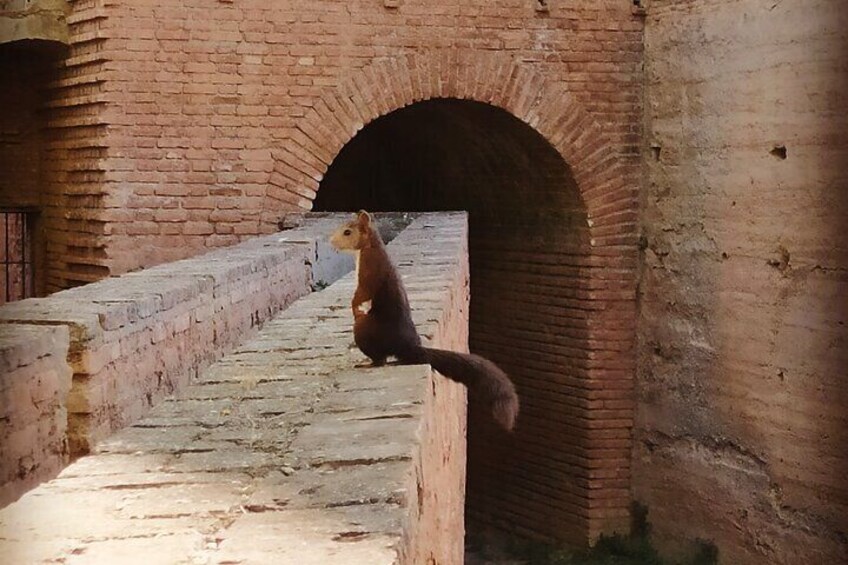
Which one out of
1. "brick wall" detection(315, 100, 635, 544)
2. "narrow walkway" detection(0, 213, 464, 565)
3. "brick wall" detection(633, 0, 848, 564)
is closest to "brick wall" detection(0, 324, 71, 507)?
"narrow walkway" detection(0, 213, 464, 565)

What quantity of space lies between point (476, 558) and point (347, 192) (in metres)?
4.93

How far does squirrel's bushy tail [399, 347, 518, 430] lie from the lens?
10.3ft

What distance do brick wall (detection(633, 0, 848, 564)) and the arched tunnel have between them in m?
0.58

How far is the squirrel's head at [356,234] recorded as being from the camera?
3351 millimetres

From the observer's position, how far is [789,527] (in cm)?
745

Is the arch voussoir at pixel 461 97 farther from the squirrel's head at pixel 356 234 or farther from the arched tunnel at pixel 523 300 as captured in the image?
the squirrel's head at pixel 356 234

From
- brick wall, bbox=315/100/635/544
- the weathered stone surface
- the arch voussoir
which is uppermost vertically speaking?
the weathered stone surface

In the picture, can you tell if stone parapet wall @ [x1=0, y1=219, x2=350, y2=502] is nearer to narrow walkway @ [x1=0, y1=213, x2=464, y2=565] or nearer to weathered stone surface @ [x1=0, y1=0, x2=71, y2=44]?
narrow walkway @ [x1=0, y1=213, x2=464, y2=565]

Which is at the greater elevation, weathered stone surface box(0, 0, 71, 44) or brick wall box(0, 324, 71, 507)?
weathered stone surface box(0, 0, 71, 44)

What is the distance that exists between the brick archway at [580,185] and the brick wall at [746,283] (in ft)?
0.61

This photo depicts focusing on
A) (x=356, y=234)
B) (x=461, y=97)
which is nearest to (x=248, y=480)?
(x=356, y=234)

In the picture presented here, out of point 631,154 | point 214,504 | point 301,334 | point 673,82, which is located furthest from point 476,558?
point 214,504

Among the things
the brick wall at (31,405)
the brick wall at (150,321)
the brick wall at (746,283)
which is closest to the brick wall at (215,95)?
the brick wall at (746,283)

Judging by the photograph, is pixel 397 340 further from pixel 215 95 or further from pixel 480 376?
pixel 215 95
